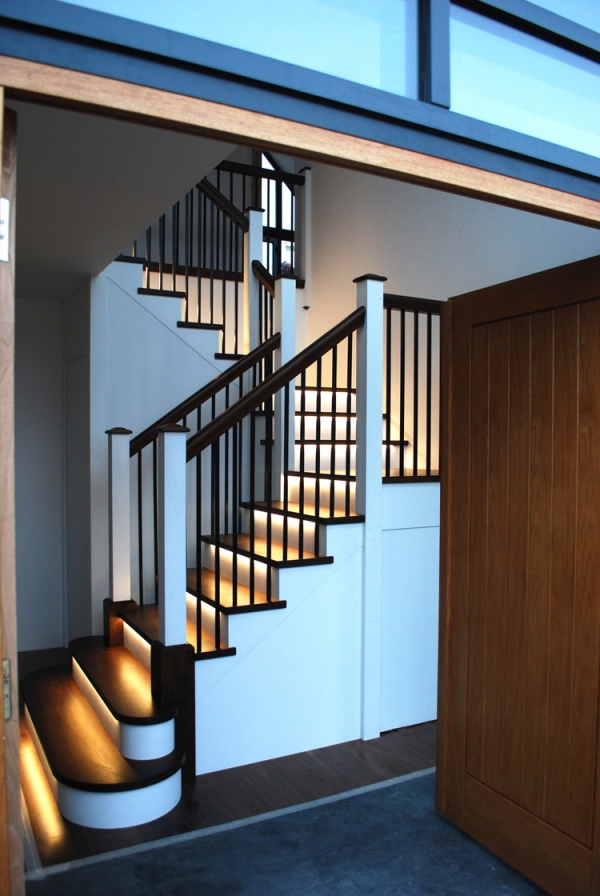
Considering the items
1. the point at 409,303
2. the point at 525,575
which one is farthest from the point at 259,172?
the point at 525,575

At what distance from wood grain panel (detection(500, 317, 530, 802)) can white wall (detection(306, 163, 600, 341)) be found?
1.65 m

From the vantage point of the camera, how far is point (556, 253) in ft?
12.5

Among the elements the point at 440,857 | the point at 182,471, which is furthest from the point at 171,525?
the point at 440,857

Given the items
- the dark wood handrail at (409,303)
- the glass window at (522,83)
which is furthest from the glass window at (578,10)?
the dark wood handrail at (409,303)

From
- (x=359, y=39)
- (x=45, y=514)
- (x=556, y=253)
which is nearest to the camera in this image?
(x=359, y=39)

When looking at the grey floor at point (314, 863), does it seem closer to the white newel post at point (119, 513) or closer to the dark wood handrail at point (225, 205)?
the white newel post at point (119, 513)

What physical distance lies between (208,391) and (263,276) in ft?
3.53

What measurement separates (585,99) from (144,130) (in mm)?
1346

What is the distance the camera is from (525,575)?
7.70ft

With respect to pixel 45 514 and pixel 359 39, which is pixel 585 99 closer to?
pixel 359 39

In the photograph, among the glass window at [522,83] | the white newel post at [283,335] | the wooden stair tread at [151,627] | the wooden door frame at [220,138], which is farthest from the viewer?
the white newel post at [283,335]

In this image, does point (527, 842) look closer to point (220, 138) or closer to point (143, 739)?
point (143, 739)

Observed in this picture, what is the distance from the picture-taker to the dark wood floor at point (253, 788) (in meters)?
2.53

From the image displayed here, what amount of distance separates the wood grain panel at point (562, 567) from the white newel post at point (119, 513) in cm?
249
